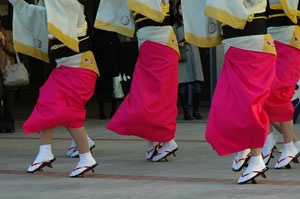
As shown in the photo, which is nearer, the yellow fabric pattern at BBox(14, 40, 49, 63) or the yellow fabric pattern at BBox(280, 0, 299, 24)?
the yellow fabric pattern at BBox(280, 0, 299, 24)

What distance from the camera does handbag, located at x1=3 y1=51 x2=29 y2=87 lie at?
12.3 m

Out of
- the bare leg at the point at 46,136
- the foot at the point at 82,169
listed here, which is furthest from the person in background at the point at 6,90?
the foot at the point at 82,169

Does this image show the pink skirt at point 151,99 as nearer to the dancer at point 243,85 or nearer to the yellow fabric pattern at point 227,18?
the dancer at point 243,85

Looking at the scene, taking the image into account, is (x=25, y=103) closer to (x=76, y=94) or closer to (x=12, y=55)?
(x=12, y=55)

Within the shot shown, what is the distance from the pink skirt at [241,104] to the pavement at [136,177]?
374 mm

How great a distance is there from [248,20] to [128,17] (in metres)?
2.12

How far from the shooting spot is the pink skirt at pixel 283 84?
8.47 metres

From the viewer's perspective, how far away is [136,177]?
828 centimetres

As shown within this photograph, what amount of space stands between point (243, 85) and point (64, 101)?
1.74 meters

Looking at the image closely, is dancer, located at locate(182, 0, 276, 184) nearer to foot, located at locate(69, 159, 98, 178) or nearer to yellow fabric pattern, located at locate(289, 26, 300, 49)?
yellow fabric pattern, located at locate(289, 26, 300, 49)

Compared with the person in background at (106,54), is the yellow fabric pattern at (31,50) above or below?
above

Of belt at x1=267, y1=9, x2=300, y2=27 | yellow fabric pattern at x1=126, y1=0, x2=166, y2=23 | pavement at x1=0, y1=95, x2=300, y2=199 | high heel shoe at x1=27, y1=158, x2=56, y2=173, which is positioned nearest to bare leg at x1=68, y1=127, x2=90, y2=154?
pavement at x1=0, y1=95, x2=300, y2=199

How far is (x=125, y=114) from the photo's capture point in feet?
30.4

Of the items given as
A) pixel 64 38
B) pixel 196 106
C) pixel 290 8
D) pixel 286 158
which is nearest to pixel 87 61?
pixel 64 38
